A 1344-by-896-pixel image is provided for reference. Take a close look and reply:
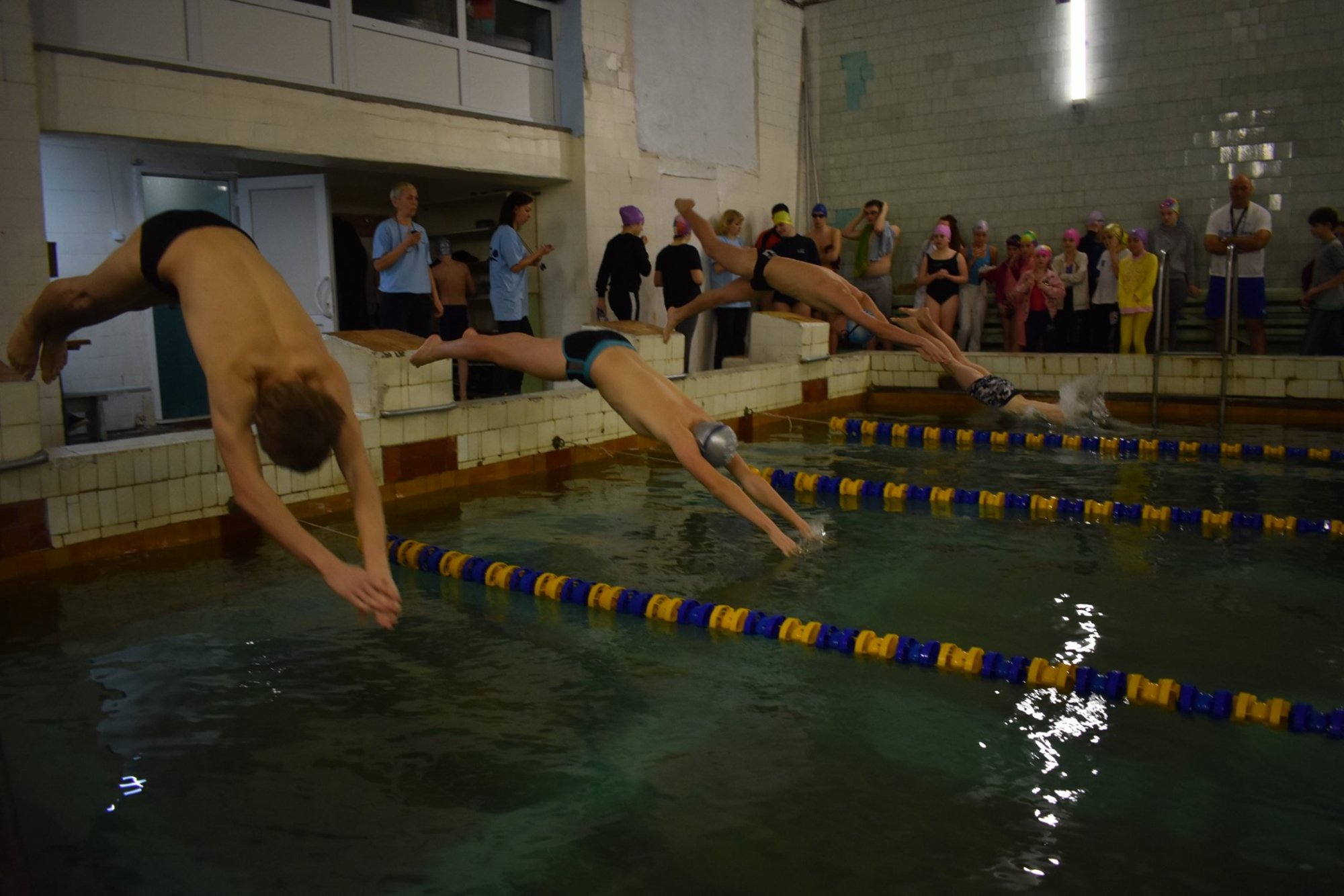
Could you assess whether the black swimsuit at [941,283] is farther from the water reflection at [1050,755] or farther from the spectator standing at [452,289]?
the water reflection at [1050,755]

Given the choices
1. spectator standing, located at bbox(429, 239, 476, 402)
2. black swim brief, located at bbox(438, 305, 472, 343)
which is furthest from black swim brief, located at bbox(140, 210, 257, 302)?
black swim brief, located at bbox(438, 305, 472, 343)

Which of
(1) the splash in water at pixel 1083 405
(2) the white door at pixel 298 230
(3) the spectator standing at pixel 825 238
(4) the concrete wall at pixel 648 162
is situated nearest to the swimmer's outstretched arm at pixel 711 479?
(1) the splash in water at pixel 1083 405

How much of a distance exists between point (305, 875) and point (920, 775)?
1.73 metres

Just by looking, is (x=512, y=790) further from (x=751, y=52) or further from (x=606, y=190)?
(x=751, y=52)

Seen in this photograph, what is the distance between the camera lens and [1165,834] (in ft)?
9.50

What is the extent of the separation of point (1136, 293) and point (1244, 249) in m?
1.05

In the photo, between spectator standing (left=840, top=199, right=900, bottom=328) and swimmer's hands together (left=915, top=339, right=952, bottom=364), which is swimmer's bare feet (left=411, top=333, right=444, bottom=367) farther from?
spectator standing (left=840, top=199, right=900, bottom=328)

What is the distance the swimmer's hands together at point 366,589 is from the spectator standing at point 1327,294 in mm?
10075

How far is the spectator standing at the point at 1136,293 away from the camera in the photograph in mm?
11000

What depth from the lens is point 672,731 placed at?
3600 millimetres

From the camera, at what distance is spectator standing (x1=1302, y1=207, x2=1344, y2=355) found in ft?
34.0

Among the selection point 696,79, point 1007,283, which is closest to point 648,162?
point 696,79

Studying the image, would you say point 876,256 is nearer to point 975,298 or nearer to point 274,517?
point 975,298

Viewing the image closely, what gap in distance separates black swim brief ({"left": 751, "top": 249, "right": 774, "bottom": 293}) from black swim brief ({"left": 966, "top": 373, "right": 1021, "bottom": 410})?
5.47 ft
